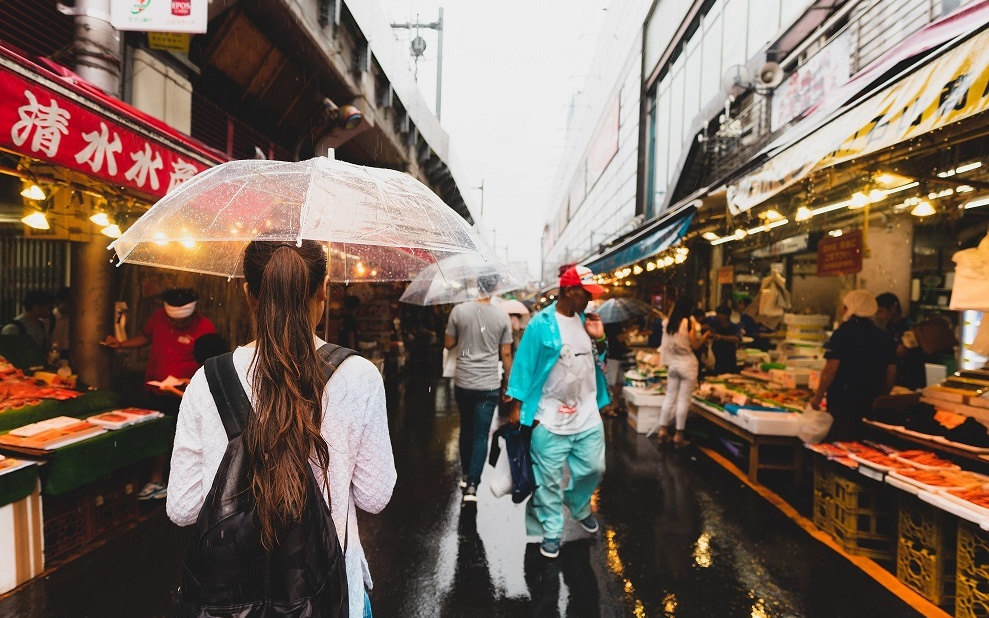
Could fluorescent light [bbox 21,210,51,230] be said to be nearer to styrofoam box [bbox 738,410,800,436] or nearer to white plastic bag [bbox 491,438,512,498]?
white plastic bag [bbox 491,438,512,498]

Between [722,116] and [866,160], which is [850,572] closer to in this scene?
[866,160]

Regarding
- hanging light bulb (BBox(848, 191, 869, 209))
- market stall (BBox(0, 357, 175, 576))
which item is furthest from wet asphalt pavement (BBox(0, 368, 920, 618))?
hanging light bulb (BBox(848, 191, 869, 209))

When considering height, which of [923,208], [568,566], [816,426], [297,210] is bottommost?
[568,566]

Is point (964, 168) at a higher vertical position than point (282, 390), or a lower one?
higher

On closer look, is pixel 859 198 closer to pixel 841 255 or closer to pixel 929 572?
pixel 841 255

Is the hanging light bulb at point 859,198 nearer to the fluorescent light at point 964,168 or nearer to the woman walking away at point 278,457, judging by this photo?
the fluorescent light at point 964,168

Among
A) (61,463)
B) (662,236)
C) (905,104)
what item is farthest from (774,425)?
(61,463)

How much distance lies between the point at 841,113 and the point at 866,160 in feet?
3.18

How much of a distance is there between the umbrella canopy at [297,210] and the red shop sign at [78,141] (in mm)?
1260

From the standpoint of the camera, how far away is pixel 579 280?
4418 mm

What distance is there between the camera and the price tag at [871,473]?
4137 mm

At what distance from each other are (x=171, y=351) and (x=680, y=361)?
6437 mm

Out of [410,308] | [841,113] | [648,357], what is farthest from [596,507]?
[410,308]

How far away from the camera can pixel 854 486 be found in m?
4.45
